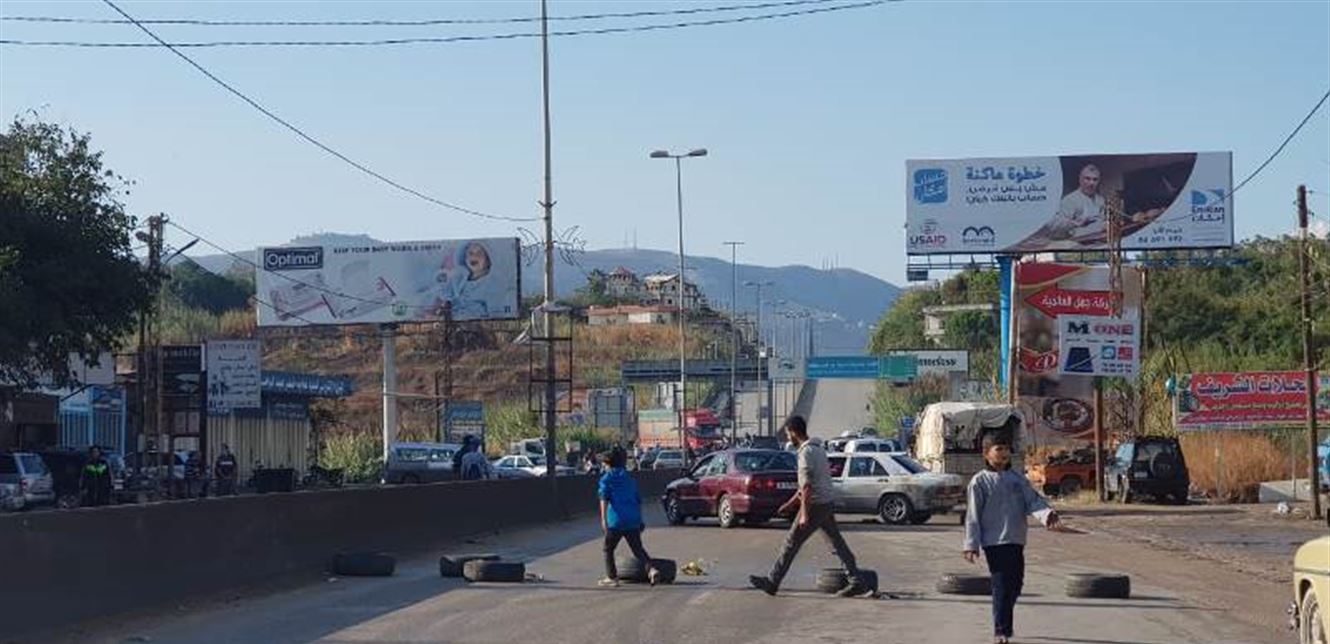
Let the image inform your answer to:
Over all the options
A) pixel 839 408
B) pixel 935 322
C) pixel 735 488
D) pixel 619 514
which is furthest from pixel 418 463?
pixel 935 322

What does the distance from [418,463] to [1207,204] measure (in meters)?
34.9

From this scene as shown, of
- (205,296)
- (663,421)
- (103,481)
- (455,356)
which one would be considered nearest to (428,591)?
(103,481)

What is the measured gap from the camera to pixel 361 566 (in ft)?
78.5

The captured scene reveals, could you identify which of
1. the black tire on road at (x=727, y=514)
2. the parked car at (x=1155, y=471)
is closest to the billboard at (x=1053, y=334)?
the parked car at (x=1155, y=471)

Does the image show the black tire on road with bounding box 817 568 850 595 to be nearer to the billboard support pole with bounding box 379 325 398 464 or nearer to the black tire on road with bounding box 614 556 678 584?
the black tire on road with bounding box 614 556 678 584

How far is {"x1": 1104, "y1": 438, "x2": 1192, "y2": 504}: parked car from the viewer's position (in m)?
48.7

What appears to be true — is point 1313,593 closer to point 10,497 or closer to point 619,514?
point 619,514

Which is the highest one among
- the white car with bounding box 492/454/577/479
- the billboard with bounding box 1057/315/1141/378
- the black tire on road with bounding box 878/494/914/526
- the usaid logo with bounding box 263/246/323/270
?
the usaid logo with bounding box 263/246/323/270

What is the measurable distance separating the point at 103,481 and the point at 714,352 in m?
96.2

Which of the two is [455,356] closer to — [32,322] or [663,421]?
[663,421]

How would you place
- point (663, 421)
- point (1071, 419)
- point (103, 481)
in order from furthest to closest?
1. point (663, 421)
2. point (1071, 419)
3. point (103, 481)

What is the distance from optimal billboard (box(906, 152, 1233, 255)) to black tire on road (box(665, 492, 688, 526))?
42633mm

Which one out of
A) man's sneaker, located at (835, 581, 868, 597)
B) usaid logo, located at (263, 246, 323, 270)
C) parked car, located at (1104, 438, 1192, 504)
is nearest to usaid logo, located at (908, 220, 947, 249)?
usaid logo, located at (263, 246, 323, 270)

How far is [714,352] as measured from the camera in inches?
5472
